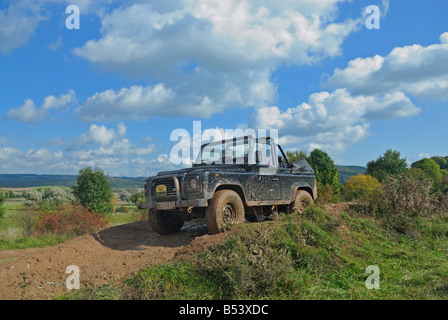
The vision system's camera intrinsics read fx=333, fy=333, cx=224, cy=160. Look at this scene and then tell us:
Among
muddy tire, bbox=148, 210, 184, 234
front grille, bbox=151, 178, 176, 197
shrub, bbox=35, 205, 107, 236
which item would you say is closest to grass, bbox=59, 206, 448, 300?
front grille, bbox=151, 178, 176, 197

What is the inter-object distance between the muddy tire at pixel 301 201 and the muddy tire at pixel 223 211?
259cm

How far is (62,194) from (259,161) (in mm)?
23709

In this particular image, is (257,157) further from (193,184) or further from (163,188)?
(163,188)

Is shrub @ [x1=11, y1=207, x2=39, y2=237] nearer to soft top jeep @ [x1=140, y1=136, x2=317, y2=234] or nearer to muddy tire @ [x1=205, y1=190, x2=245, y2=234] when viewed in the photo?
soft top jeep @ [x1=140, y1=136, x2=317, y2=234]

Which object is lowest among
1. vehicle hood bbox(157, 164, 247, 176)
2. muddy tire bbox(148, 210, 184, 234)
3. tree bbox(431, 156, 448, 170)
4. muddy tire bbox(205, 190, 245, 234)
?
muddy tire bbox(148, 210, 184, 234)

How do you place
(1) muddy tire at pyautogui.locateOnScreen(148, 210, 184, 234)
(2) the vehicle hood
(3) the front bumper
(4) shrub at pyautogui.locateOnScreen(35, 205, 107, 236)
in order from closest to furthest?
(3) the front bumper, (2) the vehicle hood, (1) muddy tire at pyautogui.locateOnScreen(148, 210, 184, 234), (4) shrub at pyautogui.locateOnScreen(35, 205, 107, 236)

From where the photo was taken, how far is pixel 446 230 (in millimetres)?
9445

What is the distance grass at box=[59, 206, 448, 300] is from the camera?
4.83 metres

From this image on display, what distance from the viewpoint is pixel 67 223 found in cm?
1327

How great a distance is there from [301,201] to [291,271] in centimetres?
503

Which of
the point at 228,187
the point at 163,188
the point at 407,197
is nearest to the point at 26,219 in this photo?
the point at 163,188
